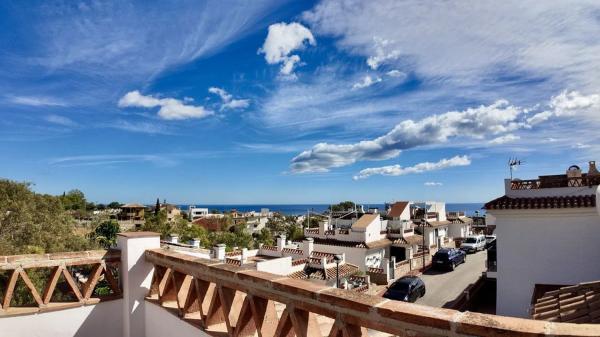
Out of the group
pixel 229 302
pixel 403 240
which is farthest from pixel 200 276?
pixel 403 240

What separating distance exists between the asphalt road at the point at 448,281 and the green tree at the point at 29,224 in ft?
64.3

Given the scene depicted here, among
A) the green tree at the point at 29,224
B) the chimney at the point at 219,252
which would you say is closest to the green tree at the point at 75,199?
the green tree at the point at 29,224

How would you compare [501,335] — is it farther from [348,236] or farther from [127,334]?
[348,236]

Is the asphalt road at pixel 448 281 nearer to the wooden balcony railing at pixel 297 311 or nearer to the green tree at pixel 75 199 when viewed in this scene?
the wooden balcony railing at pixel 297 311

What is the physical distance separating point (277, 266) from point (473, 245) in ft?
69.2

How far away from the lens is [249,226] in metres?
67.2

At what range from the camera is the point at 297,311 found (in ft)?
7.18

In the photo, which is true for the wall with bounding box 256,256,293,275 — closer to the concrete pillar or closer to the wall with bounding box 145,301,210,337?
the concrete pillar

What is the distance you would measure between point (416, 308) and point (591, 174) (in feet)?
38.9

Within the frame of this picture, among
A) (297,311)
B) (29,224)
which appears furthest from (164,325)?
(29,224)

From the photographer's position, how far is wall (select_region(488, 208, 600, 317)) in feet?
32.9

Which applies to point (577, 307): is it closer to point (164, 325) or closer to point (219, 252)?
point (164, 325)

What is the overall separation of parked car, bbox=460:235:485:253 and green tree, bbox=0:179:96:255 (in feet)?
95.2

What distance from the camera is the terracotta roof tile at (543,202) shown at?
9867mm
